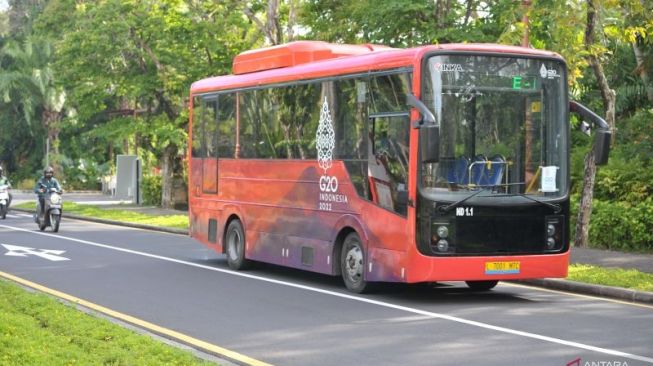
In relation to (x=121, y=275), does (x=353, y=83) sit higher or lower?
higher

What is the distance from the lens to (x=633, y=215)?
22078 mm

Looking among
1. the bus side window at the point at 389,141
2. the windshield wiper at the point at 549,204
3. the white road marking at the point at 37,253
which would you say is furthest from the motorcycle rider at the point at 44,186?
the windshield wiper at the point at 549,204

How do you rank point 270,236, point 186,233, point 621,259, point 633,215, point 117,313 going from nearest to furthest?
point 117,313 < point 270,236 < point 621,259 < point 633,215 < point 186,233

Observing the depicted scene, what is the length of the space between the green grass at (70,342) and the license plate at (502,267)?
4.86 m

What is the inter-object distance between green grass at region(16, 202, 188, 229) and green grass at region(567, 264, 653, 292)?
15757 mm

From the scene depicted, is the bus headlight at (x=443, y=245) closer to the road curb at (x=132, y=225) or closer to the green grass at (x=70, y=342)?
the green grass at (x=70, y=342)

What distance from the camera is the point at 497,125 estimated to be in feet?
48.5

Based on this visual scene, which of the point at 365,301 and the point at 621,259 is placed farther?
the point at 621,259

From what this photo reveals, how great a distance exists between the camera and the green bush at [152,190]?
47000 mm

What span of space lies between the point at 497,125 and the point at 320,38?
16201 mm

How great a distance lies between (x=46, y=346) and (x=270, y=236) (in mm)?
8511

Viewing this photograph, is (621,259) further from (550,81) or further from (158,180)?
(158,180)

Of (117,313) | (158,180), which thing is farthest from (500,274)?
(158,180)

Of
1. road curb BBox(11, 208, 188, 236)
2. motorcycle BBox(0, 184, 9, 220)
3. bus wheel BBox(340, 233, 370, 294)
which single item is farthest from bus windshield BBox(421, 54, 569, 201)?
motorcycle BBox(0, 184, 9, 220)
